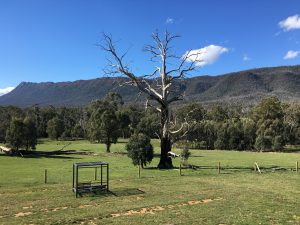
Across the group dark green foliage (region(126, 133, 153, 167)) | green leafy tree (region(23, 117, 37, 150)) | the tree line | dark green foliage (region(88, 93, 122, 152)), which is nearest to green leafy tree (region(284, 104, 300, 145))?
the tree line

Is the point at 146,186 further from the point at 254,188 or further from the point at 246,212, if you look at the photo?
the point at 246,212

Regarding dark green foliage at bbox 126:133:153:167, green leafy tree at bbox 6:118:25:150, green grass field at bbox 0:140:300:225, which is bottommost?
green grass field at bbox 0:140:300:225

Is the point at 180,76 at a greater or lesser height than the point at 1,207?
greater

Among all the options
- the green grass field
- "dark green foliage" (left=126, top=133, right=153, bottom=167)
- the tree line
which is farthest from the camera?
the tree line

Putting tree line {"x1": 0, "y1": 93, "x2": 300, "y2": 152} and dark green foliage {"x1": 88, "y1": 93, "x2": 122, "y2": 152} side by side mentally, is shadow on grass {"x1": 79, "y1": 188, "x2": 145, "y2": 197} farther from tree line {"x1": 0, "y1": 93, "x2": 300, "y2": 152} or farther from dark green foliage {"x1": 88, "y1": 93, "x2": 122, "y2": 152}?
dark green foliage {"x1": 88, "y1": 93, "x2": 122, "y2": 152}

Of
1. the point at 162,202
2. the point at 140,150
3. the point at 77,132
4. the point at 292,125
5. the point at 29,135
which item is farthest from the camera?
the point at 77,132

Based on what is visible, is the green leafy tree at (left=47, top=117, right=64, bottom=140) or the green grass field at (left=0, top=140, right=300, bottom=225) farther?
the green leafy tree at (left=47, top=117, right=64, bottom=140)

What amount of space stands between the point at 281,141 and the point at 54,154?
1896 inches

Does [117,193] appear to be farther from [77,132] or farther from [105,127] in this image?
[77,132]

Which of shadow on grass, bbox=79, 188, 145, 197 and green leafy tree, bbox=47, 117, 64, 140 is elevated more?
green leafy tree, bbox=47, 117, 64, 140

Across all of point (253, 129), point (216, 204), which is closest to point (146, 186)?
point (216, 204)

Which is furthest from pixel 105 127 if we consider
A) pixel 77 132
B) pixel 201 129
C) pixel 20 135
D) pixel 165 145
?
pixel 77 132

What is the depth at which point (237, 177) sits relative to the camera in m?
31.0

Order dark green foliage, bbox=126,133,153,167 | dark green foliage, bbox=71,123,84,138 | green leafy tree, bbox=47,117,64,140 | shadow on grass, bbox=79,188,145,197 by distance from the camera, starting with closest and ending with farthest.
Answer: shadow on grass, bbox=79,188,145,197 < dark green foliage, bbox=126,133,153,167 < green leafy tree, bbox=47,117,64,140 < dark green foliage, bbox=71,123,84,138
